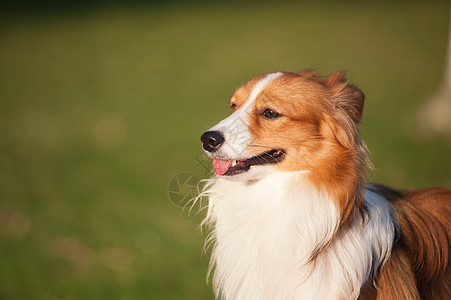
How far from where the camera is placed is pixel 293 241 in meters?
3.02

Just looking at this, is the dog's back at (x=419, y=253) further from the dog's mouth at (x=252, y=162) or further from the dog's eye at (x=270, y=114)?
the dog's eye at (x=270, y=114)

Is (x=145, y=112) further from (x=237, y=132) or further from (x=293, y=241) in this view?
(x=293, y=241)

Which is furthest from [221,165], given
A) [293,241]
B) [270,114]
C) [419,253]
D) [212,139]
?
[419,253]

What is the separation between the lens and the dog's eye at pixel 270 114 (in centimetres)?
328

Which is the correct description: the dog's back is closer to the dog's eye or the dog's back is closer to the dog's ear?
the dog's ear

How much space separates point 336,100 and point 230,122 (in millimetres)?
764

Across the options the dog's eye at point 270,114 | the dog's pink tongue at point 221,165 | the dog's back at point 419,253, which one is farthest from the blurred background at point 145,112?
the dog's back at point 419,253

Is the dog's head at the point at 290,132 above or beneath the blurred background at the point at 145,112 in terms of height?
above

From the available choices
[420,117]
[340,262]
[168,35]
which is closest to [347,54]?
[420,117]

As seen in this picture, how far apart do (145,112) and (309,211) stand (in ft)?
29.0

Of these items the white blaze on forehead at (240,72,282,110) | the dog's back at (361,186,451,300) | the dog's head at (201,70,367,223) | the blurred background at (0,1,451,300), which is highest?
the white blaze on forehead at (240,72,282,110)

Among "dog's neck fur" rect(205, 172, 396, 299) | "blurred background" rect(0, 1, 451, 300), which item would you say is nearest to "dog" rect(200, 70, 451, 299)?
"dog's neck fur" rect(205, 172, 396, 299)

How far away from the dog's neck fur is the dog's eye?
0.42m

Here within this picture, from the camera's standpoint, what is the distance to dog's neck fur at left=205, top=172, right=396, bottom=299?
9.61 feet
